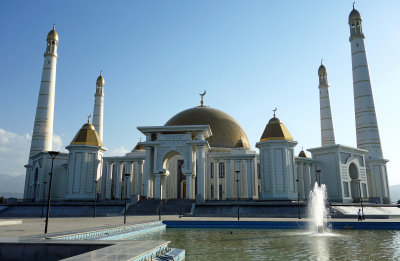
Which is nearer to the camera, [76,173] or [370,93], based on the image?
[76,173]

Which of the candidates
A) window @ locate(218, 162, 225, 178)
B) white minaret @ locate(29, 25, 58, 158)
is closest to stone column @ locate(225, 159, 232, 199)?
window @ locate(218, 162, 225, 178)

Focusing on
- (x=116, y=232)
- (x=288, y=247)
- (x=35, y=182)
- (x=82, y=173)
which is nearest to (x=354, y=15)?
(x=82, y=173)

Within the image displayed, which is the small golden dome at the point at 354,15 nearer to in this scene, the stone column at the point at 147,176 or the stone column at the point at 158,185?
the stone column at the point at 147,176

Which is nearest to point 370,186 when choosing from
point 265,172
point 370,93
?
point 370,93

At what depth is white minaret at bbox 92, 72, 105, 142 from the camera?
48.5 m

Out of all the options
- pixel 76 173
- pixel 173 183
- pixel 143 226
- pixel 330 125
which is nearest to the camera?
pixel 143 226

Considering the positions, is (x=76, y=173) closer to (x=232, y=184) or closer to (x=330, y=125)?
(x=232, y=184)

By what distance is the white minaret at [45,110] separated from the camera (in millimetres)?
43219

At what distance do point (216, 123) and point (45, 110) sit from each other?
23233mm

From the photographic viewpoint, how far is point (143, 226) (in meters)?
16.9

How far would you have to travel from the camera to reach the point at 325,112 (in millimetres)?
47812

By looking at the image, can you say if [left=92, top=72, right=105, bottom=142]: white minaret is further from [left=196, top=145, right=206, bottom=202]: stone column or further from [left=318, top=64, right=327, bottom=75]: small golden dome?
[left=318, top=64, right=327, bottom=75]: small golden dome

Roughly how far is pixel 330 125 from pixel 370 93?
680cm

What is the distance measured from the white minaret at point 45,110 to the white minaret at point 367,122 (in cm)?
4068
